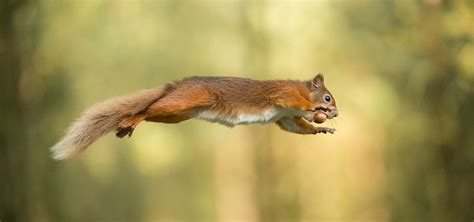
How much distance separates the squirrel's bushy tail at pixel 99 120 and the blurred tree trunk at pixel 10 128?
1.08m

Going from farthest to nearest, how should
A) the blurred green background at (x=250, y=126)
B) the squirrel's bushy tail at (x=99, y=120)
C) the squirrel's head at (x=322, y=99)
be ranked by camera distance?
the blurred green background at (x=250, y=126)
the squirrel's head at (x=322, y=99)
the squirrel's bushy tail at (x=99, y=120)

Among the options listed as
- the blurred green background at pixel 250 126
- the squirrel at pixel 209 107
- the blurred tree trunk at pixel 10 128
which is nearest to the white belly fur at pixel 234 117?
the squirrel at pixel 209 107

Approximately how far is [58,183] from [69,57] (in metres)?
0.31

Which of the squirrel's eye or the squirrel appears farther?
the squirrel's eye

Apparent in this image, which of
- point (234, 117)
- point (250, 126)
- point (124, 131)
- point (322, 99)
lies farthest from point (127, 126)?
point (250, 126)

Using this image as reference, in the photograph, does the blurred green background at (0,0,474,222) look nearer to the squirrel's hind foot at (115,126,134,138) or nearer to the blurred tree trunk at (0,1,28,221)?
the blurred tree trunk at (0,1,28,221)

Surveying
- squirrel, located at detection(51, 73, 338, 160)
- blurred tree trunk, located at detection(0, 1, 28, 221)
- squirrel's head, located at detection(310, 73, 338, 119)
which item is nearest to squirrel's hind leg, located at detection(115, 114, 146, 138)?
squirrel, located at detection(51, 73, 338, 160)

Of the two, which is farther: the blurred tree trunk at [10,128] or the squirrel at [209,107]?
the blurred tree trunk at [10,128]

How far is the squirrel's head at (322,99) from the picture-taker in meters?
0.81

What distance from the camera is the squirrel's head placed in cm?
81

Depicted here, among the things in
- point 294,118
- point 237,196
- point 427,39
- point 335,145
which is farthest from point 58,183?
point 294,118

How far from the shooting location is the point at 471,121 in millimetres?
1833

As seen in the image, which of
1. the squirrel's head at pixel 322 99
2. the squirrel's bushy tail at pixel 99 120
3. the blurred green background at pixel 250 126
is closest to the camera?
the squirrel's bushy tail at pixel 99 120

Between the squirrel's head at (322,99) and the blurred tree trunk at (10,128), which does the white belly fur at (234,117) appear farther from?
the blurred tree trunk at (10,128)
